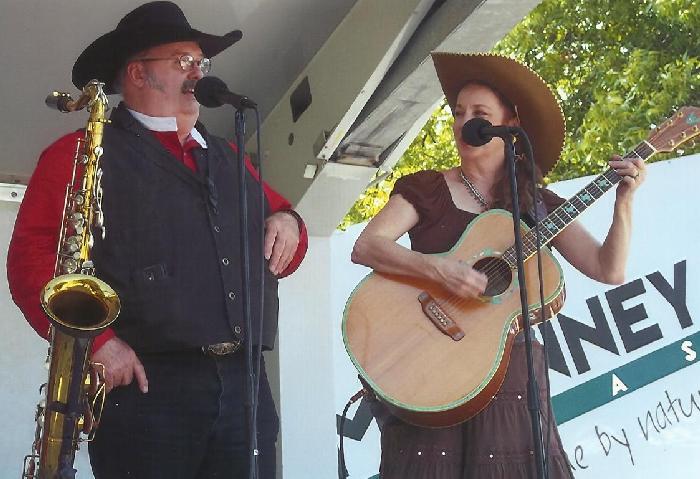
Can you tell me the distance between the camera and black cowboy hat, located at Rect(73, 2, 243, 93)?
9.64 feet

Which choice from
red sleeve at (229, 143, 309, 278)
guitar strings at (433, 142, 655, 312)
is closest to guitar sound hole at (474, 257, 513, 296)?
guitar strings at (433, 142, 655, 312)

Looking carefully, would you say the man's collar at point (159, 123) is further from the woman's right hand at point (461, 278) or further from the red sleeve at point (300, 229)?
the woman's right hand at point (461, 278)

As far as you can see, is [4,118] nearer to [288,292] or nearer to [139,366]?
[288,292]

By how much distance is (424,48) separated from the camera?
3643 mm

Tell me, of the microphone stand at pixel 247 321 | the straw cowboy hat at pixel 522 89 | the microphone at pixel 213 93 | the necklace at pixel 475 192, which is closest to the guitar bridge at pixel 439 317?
the necklace at pixel 475 192

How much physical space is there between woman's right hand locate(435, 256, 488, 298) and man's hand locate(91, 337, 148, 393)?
2.95ft

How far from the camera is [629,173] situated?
2844 mm

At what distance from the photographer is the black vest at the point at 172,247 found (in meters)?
2.55

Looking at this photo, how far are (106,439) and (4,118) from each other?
2376mm

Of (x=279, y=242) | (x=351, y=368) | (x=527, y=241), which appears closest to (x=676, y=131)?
(x=527, y=241)

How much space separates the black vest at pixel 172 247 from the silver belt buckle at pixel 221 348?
19 millimetres

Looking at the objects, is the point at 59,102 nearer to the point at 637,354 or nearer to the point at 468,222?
Result: the point at 468,222

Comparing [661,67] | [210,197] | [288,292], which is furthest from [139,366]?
[661,67]

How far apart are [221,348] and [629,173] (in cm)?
128
